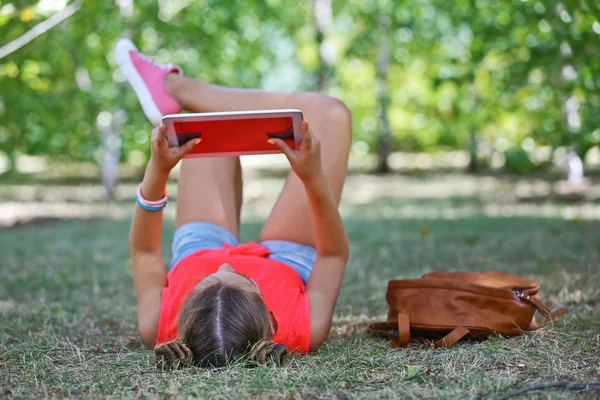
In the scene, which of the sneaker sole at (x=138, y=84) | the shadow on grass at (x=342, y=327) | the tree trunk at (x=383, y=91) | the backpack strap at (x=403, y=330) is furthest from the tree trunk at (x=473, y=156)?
the backpack strap at (x=403, y=330)

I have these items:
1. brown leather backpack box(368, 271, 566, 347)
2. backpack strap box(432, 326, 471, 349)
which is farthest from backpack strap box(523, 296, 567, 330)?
backpack strap box(432, 326, 471, 349)

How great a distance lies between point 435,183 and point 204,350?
10033 millimetres

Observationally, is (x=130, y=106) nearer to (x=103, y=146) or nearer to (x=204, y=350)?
(x=103, y=146)

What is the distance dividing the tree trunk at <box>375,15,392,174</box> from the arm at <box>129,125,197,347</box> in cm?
1114

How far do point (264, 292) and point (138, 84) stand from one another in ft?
4.78

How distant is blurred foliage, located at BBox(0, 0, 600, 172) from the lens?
16.1ft

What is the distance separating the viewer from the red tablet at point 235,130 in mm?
2152

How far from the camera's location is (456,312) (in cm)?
265

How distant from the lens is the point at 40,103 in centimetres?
772

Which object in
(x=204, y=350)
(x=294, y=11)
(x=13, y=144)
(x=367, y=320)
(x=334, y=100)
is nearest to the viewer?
(x=204, y=350)

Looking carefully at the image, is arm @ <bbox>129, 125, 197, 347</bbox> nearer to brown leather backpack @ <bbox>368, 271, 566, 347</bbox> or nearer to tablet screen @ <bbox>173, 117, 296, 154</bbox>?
tablet screen @ <bbox>173, 117, 296, 154</bbox>

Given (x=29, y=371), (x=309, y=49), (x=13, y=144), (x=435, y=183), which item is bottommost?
(x=435, y=183)

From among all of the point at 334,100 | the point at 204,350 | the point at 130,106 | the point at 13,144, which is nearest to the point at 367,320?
the point at 334,100

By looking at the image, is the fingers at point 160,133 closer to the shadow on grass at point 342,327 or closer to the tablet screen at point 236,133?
the tablet screen at point 236,133
